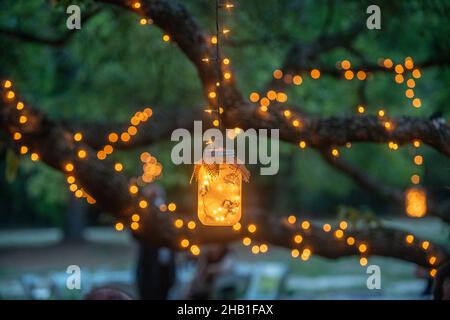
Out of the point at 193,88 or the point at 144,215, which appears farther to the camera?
the point at 193,88

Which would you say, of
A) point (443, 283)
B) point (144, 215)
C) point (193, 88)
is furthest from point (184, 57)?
point (443, 283)

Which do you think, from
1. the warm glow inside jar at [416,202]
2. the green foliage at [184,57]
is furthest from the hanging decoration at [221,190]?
the warm glow inside jar at [416,202]

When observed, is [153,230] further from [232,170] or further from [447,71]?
[447,71]

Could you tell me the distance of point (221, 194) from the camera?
5.27 m

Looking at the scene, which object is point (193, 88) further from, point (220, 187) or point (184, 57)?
point (220, 187)

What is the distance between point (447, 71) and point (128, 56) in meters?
4.85

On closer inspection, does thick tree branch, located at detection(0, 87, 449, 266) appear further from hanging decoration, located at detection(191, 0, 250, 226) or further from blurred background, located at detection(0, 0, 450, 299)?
hanging decoration, located at detection(191, 0, 250, 226)

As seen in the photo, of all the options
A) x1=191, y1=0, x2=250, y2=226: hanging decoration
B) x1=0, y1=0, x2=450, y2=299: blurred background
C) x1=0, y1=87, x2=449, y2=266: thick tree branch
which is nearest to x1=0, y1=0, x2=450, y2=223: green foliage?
x1=0, y1=0, x2=450, y2=299: blurred background

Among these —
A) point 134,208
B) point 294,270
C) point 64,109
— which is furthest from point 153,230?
point 294,270

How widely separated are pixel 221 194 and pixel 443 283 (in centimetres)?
224

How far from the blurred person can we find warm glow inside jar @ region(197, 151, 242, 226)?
2044 millimetres

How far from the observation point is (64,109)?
46.3ft

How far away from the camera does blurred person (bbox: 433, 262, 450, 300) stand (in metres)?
6.14

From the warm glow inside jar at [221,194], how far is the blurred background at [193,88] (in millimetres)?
1698
